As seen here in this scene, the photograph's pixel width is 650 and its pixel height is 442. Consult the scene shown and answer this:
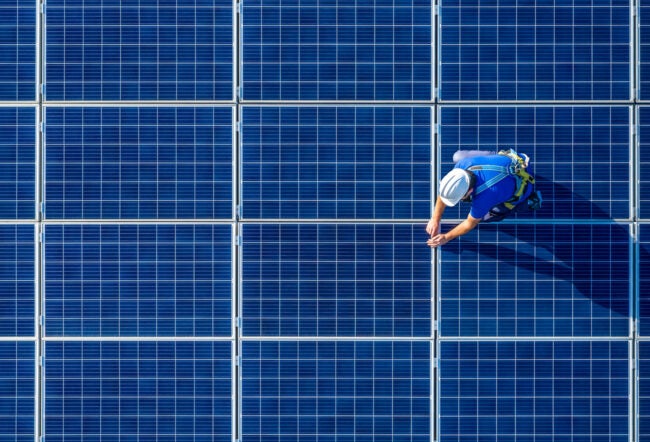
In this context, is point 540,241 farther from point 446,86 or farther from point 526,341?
point 446,86

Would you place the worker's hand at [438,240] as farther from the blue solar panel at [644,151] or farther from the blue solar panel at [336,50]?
the blue solar panel at [644,151]

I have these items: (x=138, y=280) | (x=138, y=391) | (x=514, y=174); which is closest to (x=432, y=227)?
(x=514, y=174)

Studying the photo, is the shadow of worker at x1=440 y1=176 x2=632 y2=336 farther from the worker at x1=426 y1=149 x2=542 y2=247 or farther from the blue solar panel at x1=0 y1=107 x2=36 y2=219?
the blue solar panel at x1=0 y1=107 x2=36 y2=219

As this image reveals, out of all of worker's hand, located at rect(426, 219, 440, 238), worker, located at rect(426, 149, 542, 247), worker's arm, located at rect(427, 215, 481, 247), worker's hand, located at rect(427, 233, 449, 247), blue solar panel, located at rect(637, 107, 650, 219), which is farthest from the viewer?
blue solar panel, located at rect(637, 107, 650, 219)

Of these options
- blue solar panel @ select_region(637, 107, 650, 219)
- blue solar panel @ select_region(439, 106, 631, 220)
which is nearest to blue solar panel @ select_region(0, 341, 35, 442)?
blue solar panel @ select_region(439, 106, 631, 220)

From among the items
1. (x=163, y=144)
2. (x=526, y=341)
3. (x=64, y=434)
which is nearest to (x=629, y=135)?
(x=526, y=341)

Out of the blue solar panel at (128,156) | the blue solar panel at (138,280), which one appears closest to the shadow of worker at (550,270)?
the blue solar panel at (138,280)
